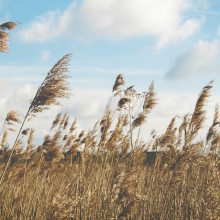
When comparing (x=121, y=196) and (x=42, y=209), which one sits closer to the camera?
(x=121, y=196)

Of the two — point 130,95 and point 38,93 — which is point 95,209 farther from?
point 130,95

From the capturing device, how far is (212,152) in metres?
8.80

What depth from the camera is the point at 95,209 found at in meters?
4.52

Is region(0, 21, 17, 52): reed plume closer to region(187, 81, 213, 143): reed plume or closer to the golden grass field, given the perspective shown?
the golden grass field

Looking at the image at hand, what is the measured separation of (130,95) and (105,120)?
71cm

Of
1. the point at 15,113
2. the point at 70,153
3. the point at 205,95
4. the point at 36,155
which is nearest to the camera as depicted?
the point at 15,113

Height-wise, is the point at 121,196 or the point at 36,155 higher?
the point at 36,155

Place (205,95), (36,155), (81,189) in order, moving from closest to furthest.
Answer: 1. (81,189)
2. (205,95)
3. (36,155)

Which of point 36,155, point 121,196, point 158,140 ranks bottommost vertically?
point 121,196

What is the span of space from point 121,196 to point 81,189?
1.60 meters

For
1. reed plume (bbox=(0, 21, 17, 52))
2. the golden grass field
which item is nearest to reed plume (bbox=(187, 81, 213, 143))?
the golden grass field

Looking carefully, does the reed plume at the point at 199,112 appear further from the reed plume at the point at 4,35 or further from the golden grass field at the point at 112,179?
the reed plume at the point at 4,35

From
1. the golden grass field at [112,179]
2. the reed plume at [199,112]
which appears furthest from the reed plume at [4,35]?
the reed plume at [199,112]

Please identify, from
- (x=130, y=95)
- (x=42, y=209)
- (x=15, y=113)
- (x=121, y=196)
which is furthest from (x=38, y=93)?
(x=130, y=95)
